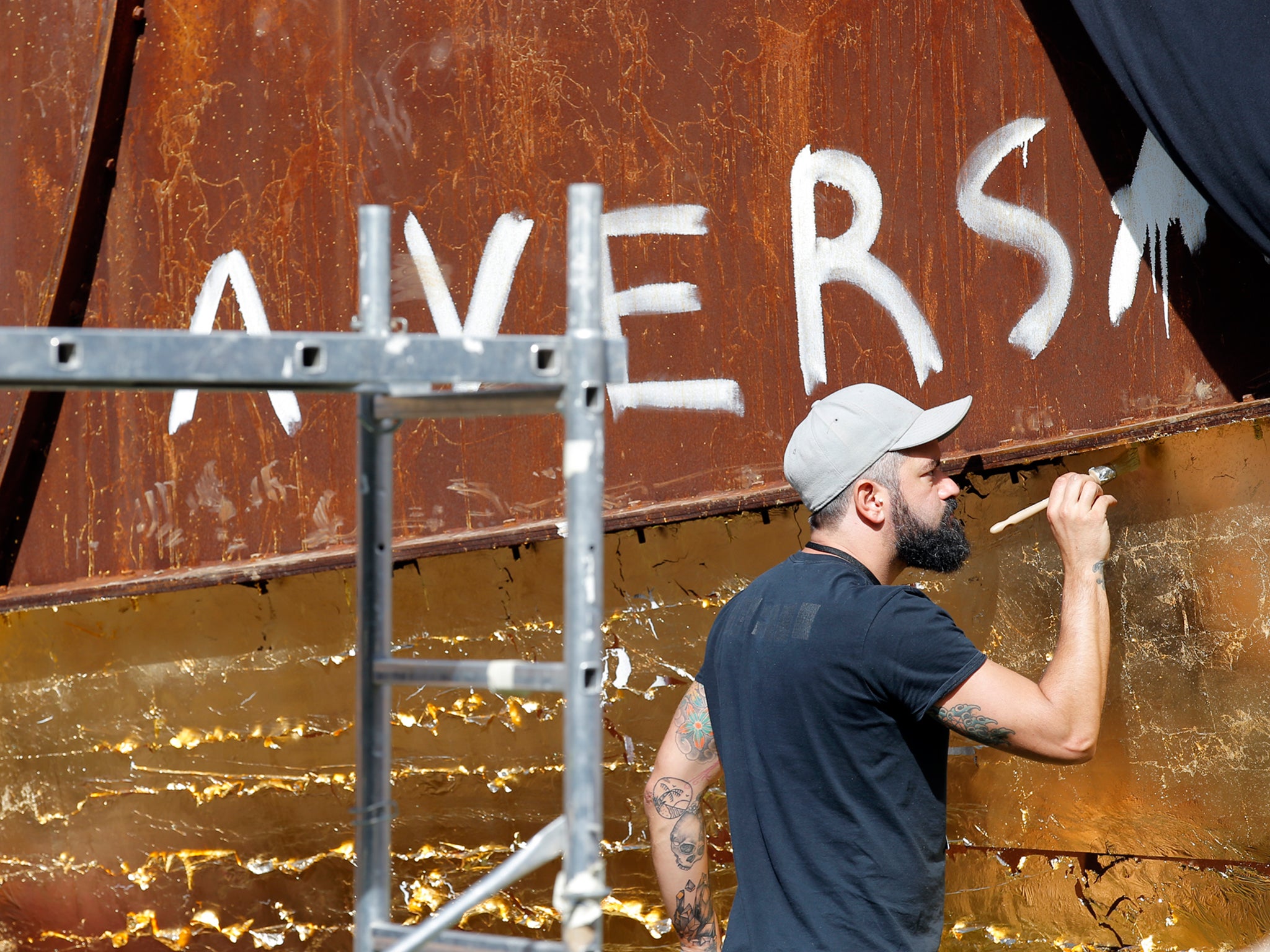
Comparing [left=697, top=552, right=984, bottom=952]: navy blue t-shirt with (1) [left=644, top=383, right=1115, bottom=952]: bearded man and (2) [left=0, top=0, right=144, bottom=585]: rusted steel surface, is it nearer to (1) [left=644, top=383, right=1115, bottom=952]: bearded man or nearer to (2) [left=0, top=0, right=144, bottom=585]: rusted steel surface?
(1) [left=644, top=383, right=1115, bottom=952]: bearded man

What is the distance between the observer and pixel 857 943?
6.85 ft

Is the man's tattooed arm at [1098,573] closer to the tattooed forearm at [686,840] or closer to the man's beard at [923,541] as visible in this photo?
the man's beard at [923,541]

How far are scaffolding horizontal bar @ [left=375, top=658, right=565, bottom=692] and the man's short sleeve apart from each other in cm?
65

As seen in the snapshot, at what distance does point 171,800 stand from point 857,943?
6.85 feet

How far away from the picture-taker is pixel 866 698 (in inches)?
82.9

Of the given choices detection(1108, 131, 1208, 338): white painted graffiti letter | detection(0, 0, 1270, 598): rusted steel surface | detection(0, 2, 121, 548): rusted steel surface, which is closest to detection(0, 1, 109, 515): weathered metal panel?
detection(0, 2, 121, 548): rusted steel surface

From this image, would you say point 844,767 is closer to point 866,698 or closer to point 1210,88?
point 866,698

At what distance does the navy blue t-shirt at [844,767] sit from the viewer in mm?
2090

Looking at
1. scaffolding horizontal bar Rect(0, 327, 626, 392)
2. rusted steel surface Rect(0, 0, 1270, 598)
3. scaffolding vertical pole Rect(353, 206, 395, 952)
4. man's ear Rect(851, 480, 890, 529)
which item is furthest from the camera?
rusted steel surface Rect(0, 0, 1270, 598)

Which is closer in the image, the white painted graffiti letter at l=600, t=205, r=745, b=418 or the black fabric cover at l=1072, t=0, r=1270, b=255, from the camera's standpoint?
the black fabric cover at l=1072, t=0, r=1270, b=255

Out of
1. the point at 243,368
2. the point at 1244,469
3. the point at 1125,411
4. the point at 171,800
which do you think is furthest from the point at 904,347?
the point at 171,800

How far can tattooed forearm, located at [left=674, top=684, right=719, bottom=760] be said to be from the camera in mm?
2555

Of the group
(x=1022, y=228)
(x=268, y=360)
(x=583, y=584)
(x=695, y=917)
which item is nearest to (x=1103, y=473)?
(x=1022, y=228)

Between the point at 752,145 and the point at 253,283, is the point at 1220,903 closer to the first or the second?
the point at 752,145
